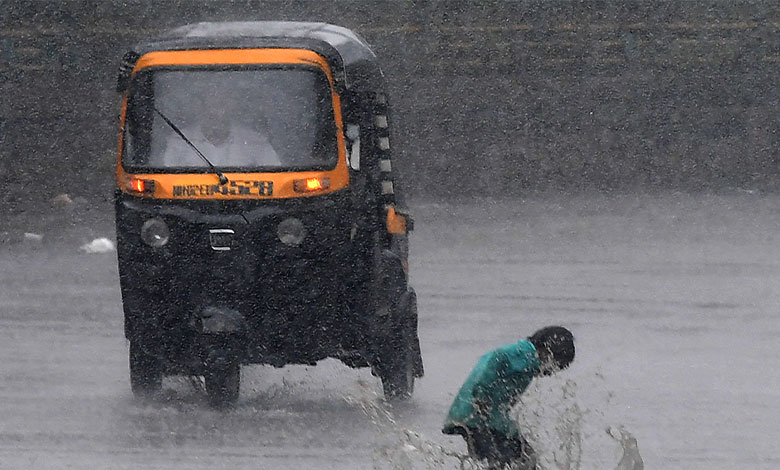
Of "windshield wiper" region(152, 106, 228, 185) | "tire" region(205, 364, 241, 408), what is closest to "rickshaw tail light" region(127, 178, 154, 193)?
"windshield wiper" region(152, 106, 228, 185)

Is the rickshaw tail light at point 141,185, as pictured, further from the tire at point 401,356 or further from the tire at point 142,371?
the tire at point 401,356

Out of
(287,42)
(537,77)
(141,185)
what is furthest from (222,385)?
(537,77)

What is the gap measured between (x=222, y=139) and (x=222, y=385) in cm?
142

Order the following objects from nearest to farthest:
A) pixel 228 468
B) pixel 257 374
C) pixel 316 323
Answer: pixel 228 468 → pixel 316 323 → pixel 257 374

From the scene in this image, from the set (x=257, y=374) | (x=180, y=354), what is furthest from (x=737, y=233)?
(x=180, y=354)

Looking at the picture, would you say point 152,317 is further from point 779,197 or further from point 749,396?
point 779,197

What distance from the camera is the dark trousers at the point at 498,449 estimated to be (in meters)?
6.96

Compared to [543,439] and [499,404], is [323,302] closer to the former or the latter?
[543,439]

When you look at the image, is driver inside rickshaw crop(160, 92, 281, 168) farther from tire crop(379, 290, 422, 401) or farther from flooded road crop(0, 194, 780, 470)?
flooded road crop(0, 194, 780, 470)

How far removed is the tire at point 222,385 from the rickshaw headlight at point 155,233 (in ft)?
2.62

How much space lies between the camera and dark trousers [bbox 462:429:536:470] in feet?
22.8

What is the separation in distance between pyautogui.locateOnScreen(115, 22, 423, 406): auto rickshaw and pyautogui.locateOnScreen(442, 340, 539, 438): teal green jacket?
3.56m

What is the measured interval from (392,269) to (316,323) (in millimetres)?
559

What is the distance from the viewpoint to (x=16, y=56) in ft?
85.0
